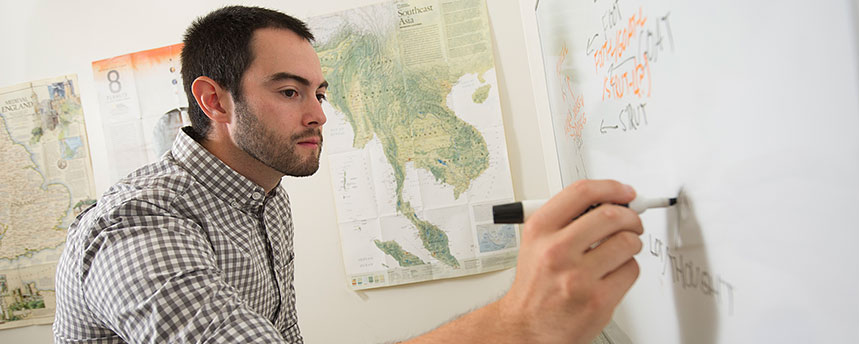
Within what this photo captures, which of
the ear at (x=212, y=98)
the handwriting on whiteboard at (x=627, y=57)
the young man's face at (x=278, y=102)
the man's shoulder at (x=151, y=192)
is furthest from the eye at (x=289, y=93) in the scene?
the handwriting on whiteboard at (x=627, y=57)

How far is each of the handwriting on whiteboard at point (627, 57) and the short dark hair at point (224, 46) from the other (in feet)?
2.21

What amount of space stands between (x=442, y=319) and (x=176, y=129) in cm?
103

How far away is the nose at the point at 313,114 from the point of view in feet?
3.26

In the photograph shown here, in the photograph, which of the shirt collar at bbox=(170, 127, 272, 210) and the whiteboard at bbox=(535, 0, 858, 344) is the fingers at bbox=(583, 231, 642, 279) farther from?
the shirt collar at bbox=(170, 127, 272, 210)

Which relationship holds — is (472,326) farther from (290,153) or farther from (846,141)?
(290,153)

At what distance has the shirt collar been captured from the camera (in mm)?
895

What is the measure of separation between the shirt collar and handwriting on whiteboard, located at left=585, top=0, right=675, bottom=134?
2.15ft

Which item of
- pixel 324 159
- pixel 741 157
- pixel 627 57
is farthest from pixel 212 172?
pixel 741 157

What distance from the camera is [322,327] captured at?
5.15ft

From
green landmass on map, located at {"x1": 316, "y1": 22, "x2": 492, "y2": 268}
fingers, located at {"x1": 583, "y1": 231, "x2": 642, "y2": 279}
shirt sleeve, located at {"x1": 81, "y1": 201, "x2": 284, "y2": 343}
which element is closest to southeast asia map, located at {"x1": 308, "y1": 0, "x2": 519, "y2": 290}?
green landmass on map, located at {"x1": 316, "y1": 22, "x2": 492, "y2": 268}

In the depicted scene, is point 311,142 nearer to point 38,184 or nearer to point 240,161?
point 240,161

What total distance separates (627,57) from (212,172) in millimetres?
736

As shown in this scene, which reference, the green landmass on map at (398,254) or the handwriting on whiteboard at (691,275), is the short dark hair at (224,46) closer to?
the green landmass on map at (398,254)

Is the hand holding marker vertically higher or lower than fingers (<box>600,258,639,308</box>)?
higher
